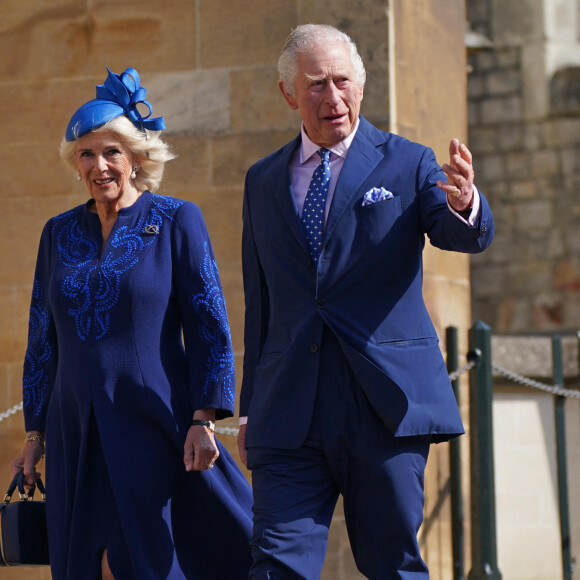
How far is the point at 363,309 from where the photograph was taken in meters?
3.74

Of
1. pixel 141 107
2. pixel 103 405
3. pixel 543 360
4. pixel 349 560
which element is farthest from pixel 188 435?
pixel 543 360

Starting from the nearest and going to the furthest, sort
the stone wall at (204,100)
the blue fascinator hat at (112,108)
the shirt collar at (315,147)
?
the shirt collar at (315,147), the blue fascinator hat at (112,108), the stone wall at (204,100)

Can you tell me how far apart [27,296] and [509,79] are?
13.1 meters

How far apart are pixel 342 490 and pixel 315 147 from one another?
3.10 feet

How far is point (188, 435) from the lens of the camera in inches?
163

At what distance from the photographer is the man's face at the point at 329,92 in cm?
387

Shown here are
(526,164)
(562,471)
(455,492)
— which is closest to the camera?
(455,492)

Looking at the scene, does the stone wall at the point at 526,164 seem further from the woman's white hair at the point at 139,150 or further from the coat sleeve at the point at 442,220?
the coat sleeve at the point at 442,220

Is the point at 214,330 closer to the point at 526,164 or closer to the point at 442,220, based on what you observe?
the point at 442,220

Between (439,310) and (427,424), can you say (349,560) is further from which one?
(427,424)

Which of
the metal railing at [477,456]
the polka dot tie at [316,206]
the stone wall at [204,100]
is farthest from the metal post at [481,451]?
the polka dot tie at [316,206]

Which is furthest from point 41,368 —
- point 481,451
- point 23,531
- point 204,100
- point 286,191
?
point 481,451

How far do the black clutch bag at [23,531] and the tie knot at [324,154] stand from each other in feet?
4.35

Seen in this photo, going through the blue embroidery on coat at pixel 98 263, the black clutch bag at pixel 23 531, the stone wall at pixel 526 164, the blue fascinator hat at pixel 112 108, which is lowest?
the black clutch bag at pixel 23 531
